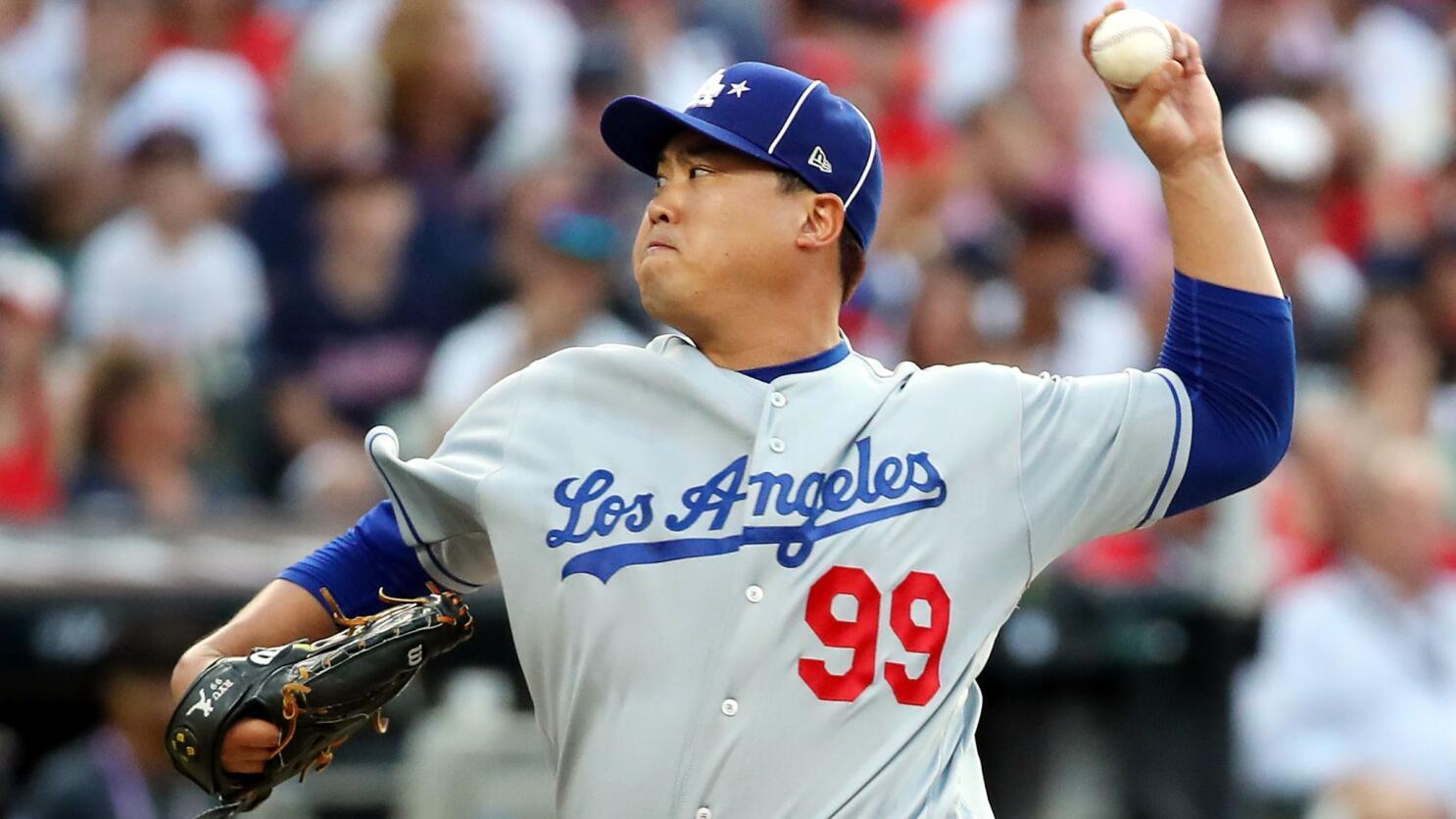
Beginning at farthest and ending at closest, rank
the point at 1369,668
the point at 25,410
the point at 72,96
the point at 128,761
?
the point at 72,96 → the point at 1369,668 → the point at 25,410 → the point at 128,761

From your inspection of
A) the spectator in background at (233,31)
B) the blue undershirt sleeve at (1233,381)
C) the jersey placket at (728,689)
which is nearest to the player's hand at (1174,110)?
the blue undershirt sleeve at (1233,381)

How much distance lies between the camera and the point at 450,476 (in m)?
3.06

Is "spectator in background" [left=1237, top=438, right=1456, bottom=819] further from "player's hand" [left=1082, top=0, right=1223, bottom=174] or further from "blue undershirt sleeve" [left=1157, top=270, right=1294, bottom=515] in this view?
"player's hand" [left=1082, top=0, right=1223, bottom=174]

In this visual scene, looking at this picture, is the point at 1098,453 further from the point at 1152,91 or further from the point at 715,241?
the point at 715,241

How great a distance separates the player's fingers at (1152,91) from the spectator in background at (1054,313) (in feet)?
14.2

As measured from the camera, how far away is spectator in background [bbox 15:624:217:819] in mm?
5719

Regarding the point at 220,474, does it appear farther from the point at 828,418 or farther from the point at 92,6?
the point at 828,418

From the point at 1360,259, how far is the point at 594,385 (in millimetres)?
6405

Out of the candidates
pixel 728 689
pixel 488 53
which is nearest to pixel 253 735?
pixel 728 689

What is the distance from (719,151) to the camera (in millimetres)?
3160

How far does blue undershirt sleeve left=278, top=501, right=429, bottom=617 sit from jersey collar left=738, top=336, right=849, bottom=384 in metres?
0.56

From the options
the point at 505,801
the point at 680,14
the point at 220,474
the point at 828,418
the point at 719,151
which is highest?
the point at 719,151

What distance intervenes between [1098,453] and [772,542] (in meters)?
0.47

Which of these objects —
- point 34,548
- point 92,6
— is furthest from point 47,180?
point 34,548
